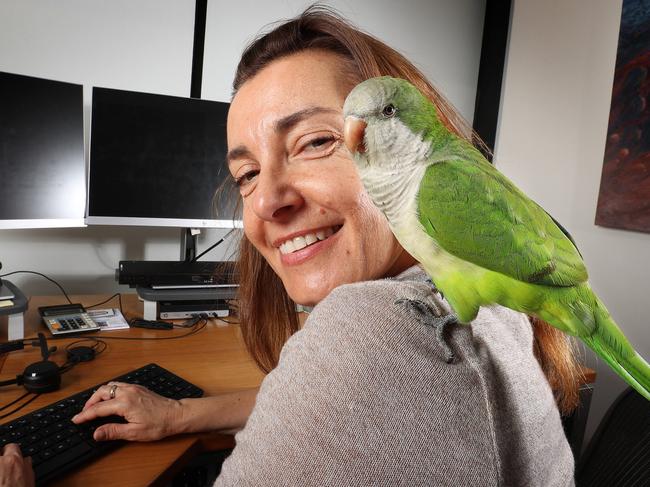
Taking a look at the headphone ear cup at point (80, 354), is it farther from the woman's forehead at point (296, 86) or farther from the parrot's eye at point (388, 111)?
the parrot's eye at point (388, 111)

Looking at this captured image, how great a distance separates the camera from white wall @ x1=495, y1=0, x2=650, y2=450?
1.65 m

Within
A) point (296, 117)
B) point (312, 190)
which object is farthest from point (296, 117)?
point (312, 190)

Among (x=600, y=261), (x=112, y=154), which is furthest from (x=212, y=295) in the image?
(x=600, y=261)

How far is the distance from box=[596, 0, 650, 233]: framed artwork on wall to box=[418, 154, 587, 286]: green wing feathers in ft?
4.96

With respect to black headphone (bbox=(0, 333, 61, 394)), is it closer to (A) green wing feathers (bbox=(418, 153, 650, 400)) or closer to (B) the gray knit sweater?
(B) the gray knit sweater

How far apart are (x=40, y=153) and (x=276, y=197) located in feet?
3.78

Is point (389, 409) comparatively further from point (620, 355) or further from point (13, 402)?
point (13, 402)

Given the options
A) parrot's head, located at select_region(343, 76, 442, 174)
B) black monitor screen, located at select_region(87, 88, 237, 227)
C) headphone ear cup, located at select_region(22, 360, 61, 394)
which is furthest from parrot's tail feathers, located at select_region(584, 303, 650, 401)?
black monitor screen, located at select_region(87, 88, 237, 227)

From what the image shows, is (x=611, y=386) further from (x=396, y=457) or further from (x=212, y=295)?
(x=396, y=457)

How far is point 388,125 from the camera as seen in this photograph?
16.6 inches

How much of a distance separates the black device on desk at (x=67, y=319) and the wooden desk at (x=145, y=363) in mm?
33

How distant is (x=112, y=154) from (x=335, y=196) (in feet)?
3.80

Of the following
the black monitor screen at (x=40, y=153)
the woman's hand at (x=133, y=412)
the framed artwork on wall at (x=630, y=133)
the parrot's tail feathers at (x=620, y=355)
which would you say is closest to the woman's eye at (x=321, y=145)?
the parrot's tail feathers at (x=620, y=355)

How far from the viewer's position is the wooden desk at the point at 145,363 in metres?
0.74
